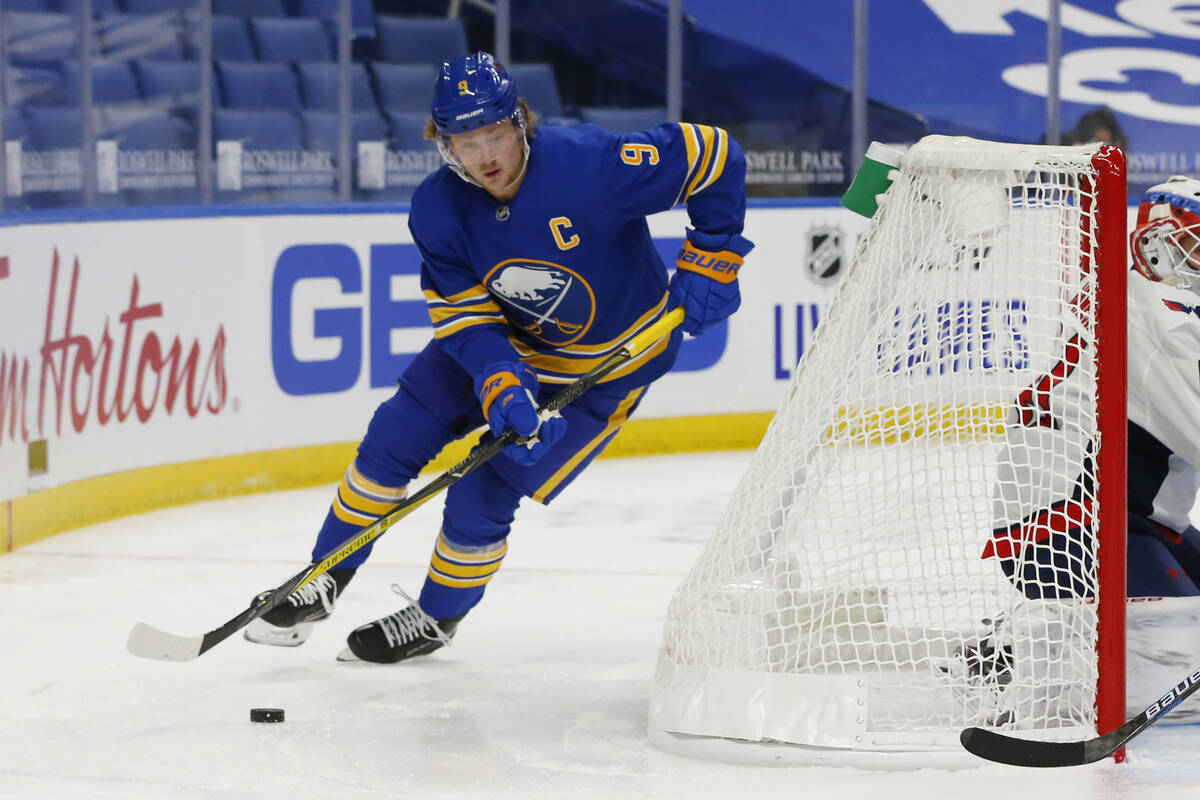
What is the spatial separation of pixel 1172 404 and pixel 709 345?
11.1 feet

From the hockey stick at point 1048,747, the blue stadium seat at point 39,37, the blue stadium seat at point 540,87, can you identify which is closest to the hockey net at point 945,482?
the hockey stick at point 1048,747

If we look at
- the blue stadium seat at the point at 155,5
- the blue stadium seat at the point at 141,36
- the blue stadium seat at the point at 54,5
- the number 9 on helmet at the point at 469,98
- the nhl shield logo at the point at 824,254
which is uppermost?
the blue stadium seat at the point at 155,5

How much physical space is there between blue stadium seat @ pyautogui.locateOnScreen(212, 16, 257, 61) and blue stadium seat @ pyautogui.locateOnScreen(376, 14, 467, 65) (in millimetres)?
582

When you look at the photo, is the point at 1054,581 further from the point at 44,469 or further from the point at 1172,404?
the point at 44,469

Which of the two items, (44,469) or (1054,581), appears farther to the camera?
(44,469)

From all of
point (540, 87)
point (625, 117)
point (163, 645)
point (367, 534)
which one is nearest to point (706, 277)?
point (367, 534)

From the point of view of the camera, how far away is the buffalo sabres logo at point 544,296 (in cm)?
295

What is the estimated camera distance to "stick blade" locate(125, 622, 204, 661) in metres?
2.93

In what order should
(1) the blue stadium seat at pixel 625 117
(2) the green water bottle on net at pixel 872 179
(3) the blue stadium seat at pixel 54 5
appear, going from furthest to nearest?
(1) the blue stadium seat at pixel 625 117 → (3) the blue stadium seat at pixel 54 5 → (2) the green water bottle on net at pixel 872 179

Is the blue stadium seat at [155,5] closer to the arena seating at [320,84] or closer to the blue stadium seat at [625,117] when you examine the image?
the arena seating at [320,84]

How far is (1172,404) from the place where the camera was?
254 centimetres

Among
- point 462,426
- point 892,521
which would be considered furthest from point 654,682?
point 462,426

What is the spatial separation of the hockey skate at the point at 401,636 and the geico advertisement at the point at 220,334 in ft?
4.39

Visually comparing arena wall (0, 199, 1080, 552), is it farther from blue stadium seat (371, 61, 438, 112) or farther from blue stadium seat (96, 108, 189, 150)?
blue stadium seat (371, 61, 438, 112)
